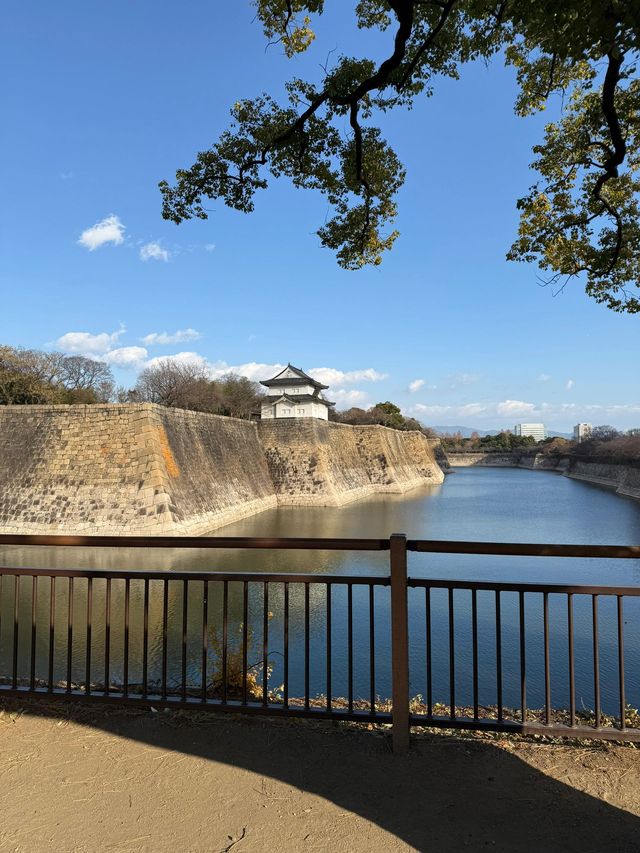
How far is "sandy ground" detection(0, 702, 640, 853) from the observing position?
5.30ft

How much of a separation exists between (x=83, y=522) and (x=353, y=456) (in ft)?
55.5

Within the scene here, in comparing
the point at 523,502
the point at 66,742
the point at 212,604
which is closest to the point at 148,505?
the point at 212,604

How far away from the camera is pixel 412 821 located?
1689mm

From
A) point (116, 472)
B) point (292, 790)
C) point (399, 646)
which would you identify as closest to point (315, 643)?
point (399, 646)

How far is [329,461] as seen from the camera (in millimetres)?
23172

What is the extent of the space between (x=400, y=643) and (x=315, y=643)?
4002 millimetres

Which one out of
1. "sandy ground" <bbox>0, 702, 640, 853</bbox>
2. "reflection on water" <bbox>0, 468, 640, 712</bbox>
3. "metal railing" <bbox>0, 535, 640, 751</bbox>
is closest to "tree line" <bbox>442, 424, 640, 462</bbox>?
"reflection on water" <bbox>0, 468, 640, 712</bbox>

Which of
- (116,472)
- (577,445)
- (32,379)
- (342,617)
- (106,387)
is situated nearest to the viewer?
(342,617)

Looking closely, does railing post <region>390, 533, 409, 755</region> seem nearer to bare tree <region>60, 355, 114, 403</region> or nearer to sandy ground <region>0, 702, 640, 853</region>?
sandy ground <region>0, 702, 640, 853</region>

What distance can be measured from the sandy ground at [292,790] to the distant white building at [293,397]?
3232 cm

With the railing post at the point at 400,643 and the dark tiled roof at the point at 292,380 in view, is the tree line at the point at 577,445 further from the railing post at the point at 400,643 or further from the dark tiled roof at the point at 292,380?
the railing post at the point at 400,643

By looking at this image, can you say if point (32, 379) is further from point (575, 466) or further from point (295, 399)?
point (575, 466)

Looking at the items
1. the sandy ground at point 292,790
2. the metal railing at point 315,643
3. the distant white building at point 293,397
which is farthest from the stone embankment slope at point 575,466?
the sandy ground at point 292,790

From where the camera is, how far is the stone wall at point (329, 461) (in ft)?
71.2
